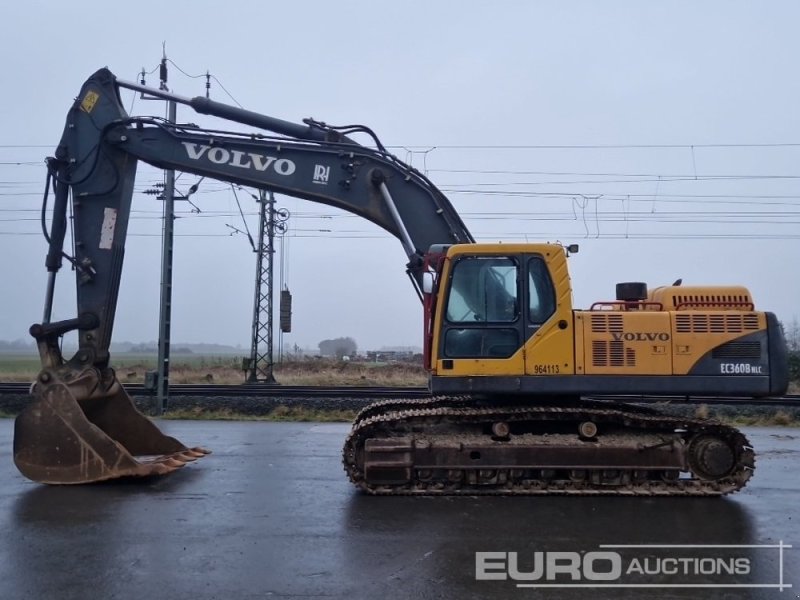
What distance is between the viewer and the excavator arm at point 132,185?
994cm

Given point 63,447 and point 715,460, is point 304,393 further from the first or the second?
point 715,460

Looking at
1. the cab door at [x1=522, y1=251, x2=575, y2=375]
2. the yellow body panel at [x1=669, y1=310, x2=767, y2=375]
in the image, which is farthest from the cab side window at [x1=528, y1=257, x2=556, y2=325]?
the yellow body panel at [x1=669, y1=310, x2=767, y2=375]

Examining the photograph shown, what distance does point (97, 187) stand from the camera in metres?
10.2

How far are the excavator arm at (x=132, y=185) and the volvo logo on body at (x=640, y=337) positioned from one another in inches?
92.9

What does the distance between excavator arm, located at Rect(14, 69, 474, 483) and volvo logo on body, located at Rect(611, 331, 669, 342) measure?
2360 mm

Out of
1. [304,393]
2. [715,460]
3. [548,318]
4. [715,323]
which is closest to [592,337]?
[548,318]

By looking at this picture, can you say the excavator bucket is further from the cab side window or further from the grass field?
the grass field

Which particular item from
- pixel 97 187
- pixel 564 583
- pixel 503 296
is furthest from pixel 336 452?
pixel 564 583

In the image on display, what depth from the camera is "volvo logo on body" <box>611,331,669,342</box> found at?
8680mm

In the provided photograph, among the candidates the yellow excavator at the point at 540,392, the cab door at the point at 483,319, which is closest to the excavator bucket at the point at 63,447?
the yellow excavator at the point at 540,392

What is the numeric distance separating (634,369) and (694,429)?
981mm

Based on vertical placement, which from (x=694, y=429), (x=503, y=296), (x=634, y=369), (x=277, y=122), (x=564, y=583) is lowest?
(x=564, y=583)

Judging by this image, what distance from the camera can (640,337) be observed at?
28.5 ft

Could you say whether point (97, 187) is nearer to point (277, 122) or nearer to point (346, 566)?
point (277, 122)
